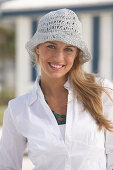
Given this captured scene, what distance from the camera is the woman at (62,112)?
1981 millimetres

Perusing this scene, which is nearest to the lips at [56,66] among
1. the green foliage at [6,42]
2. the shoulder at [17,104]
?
the shoulder at [17,104]

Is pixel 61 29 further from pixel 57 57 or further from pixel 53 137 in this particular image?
pixel 53 137

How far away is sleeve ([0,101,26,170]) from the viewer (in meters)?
2.18

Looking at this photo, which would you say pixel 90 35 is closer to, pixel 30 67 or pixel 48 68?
pixel 30 67

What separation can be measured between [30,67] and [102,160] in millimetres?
6479

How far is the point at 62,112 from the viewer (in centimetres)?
214

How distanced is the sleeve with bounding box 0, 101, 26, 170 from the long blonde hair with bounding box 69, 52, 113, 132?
17.0 inches

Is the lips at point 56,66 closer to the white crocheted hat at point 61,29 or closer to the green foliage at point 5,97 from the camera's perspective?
the white crocheted hat at point 61,29

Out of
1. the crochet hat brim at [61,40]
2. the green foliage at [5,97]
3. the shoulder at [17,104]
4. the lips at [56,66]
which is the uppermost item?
the crochet hat brim at [61,40]

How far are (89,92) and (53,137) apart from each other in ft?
1.14

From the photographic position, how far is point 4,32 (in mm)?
19422

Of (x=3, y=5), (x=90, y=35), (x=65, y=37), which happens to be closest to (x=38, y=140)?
(x=65, y=37)

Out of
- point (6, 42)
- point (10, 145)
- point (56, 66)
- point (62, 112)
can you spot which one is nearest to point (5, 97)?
point (6, 42)

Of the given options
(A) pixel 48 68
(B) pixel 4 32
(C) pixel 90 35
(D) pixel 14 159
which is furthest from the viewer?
(B) pixel 4 32
